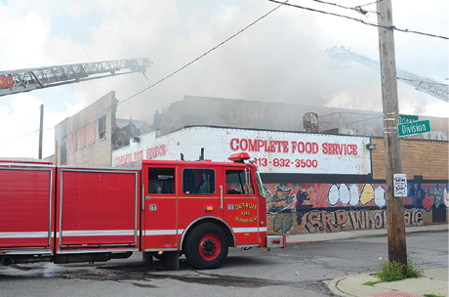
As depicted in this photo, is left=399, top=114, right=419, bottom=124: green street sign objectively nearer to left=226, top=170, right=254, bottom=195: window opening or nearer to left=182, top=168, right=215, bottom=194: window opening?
left=226, top=170, right=254, bottom=195: window opening

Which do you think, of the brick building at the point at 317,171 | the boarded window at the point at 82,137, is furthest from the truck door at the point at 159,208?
the boarded window at the point at 82,137

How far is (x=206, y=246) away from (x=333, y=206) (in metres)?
11.0

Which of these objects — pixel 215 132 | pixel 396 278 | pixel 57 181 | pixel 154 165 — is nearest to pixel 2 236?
pixel 57 181

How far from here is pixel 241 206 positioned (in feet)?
31.8

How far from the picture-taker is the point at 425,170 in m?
22.0

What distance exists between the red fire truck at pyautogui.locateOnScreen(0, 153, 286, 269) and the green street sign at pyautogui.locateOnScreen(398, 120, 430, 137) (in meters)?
3.31

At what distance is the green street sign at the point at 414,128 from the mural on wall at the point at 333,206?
946cm

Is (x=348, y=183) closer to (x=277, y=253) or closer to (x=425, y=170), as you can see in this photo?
(x=425, y=170)

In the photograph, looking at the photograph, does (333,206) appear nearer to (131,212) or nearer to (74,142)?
(131,212)

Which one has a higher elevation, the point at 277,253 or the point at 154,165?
the point at 154,165

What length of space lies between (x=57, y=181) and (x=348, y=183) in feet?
46.8

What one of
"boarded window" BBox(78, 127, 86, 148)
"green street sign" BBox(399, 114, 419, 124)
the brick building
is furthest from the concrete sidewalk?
"boarded window" BBox(78, 127, 86, 148)

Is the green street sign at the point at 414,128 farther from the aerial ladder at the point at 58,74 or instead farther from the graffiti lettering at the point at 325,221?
the aerial ladder at the point at 58,74

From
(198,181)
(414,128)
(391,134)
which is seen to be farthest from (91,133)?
(414,128)
